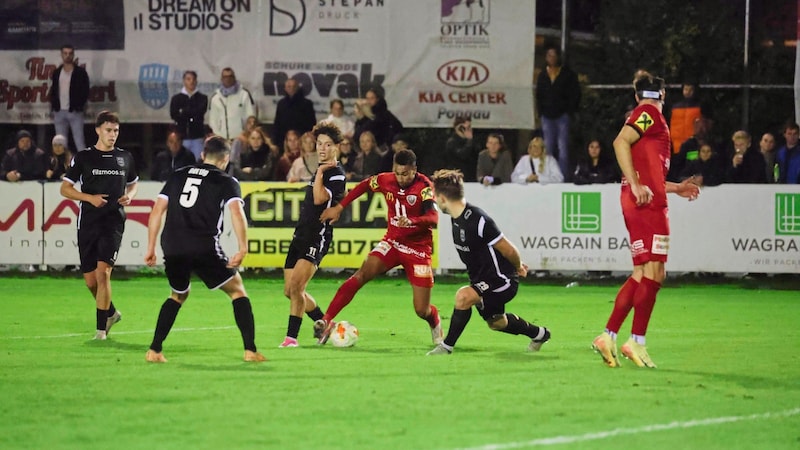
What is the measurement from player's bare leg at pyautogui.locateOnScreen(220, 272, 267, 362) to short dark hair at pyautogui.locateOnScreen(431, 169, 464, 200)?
6.38 feet

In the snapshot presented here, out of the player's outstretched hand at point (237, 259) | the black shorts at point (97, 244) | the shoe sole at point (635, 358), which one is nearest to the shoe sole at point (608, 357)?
the shoe sole at point (635, 358)

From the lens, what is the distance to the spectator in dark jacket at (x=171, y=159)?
22484 millimetres

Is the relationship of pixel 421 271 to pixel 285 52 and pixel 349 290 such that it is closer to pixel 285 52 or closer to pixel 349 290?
pixel 349 290

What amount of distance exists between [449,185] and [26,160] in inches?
487

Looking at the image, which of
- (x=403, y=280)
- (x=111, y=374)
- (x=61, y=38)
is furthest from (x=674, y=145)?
(x=111, y=374)

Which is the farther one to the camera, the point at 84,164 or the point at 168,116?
the point at 168,116

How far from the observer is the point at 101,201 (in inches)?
545

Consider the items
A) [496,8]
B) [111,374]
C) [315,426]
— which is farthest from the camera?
[496,8]

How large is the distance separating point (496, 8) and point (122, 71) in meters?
6.49

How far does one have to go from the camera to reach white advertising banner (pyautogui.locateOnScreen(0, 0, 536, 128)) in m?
23.3

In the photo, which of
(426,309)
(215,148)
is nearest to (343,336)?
(426,309)

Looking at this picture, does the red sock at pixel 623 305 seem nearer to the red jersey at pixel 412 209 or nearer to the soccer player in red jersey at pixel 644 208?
the soccer player in red jersey at pixel 644 208

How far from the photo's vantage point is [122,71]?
24047 millimetres

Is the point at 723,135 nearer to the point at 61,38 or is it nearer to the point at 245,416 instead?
the point at 61,38
